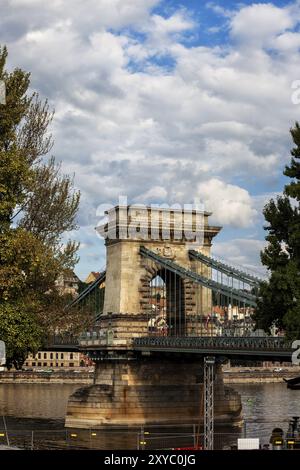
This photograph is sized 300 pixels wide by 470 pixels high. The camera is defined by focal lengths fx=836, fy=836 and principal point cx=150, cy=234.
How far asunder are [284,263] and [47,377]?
121594 mm

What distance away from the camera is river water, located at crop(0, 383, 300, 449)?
60.7 metres

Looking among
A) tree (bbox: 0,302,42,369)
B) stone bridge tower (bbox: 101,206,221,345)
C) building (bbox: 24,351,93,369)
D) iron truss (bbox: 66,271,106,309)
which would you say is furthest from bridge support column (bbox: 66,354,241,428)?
building (bbox: 24,351,93,369)

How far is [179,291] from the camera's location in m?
85.4

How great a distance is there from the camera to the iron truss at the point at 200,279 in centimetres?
6325

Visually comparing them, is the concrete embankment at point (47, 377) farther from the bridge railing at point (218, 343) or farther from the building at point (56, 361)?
the bridge railing at point (218, 343)

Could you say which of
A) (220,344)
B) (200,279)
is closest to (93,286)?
(200,279)

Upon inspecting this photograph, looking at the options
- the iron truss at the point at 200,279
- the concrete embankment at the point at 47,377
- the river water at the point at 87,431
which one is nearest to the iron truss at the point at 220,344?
the iron truss at the point at 200,279

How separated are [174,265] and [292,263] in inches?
1570

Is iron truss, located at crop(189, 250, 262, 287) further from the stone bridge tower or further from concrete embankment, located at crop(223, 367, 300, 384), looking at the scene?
concrete embankment, located at crop(223, 367, 300, 384)

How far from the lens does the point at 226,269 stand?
245 ft

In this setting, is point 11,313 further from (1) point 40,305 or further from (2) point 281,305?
(2) point 281,305

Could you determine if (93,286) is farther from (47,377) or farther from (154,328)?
(47,377)

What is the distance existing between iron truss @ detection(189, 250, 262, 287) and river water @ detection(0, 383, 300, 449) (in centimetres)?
1144
